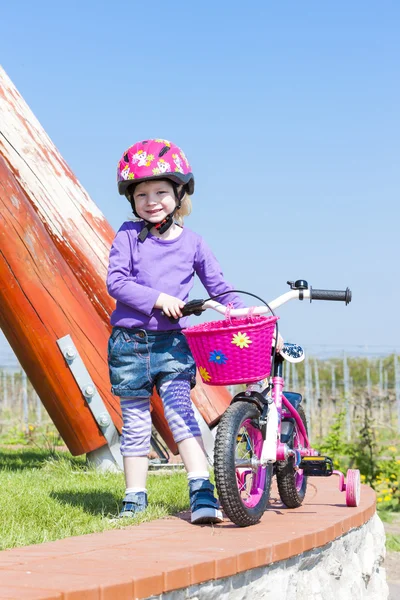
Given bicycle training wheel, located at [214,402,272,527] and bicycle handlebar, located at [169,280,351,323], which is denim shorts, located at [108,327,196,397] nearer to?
bicycle handlebar, located at [169,280,351,323]

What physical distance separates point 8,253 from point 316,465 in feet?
7.57

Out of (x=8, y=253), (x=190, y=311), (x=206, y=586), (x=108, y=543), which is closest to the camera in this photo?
(x=206, y=586)

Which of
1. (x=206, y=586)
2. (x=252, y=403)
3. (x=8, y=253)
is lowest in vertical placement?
A: (x=206, y=586)

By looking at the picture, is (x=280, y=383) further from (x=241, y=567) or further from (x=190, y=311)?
(x=241, y=567)

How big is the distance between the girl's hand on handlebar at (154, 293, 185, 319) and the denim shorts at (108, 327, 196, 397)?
0.56 ft

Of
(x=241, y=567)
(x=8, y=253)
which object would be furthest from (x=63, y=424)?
(x=241, y=567)

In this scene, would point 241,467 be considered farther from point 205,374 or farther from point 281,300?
point 281,300

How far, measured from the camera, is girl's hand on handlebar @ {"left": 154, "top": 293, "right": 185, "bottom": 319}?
12.1 feet

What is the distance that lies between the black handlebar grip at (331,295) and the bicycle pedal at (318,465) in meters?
0.76

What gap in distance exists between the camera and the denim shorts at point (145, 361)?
3.85 m

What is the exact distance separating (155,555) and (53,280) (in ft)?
9.19

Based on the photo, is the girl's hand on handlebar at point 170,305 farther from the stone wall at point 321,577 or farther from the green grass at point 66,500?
the stone wall at point 321,577

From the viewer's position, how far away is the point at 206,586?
2785mm

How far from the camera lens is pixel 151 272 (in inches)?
154
